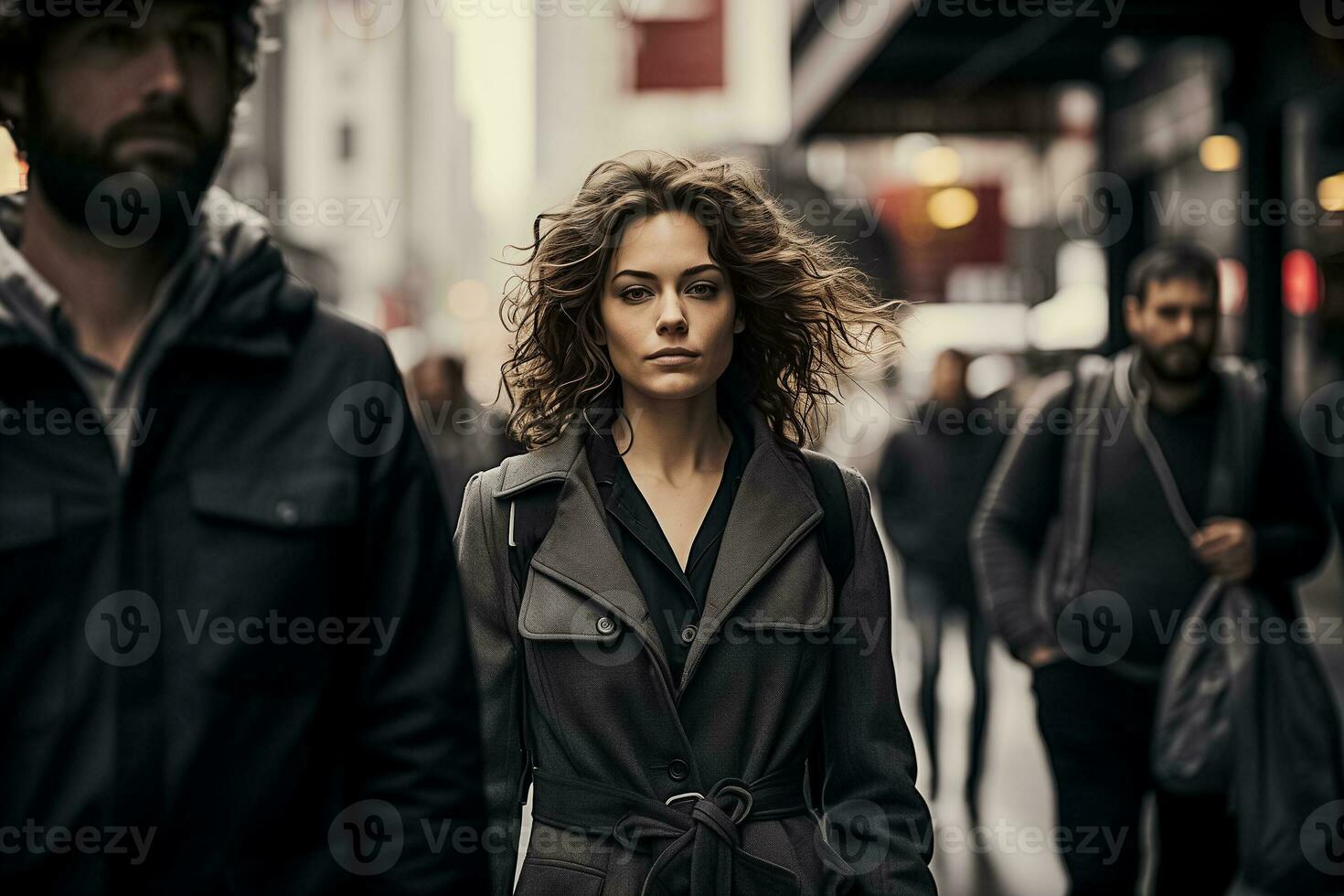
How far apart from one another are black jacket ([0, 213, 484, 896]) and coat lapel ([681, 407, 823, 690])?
2.15 ft

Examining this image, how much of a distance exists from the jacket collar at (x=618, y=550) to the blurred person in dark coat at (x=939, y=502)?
19.5ft

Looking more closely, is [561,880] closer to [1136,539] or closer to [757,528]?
[757,528]

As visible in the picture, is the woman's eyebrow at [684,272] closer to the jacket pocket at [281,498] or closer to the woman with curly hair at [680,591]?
the woman with curly hair at [680,591]

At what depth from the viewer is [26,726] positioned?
6.52ft

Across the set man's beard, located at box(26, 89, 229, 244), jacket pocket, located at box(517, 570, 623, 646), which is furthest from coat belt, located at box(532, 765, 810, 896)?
man's beard, located at box(26, 89, 229, 244)

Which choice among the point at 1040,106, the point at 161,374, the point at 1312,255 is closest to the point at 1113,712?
the point at 161,374

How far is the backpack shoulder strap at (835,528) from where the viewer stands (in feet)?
9.87

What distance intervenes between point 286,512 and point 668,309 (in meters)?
1.01

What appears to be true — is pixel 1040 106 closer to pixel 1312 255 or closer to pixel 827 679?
pixel 1312 255

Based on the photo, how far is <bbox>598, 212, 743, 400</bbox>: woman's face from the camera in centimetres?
295

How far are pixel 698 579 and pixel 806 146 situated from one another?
1651 cm

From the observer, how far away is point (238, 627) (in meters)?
2.07

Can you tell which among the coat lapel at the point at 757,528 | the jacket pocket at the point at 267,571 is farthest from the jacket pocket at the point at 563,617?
the jacket pocket at the point at 267,571

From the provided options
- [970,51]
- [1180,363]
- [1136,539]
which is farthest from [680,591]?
[970,51]
